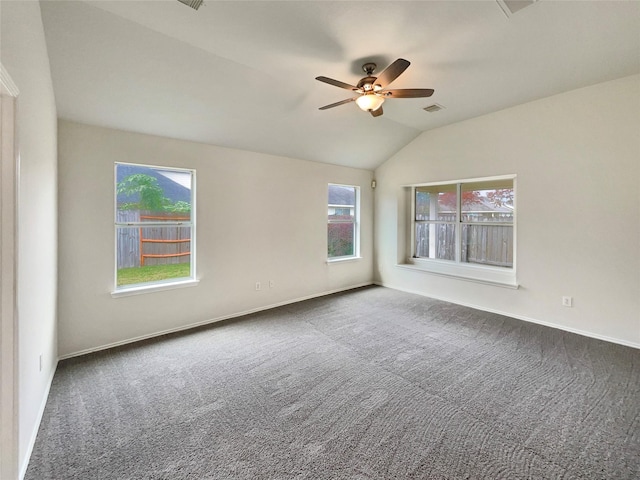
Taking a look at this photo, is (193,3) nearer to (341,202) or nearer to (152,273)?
(152,273)

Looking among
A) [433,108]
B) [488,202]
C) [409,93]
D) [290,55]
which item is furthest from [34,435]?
[488,202]

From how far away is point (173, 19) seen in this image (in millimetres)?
2145

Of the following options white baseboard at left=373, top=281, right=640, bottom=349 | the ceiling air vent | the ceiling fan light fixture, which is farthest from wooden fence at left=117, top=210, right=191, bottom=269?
white baseboard at left=373, top=281, right=640, bottom=349

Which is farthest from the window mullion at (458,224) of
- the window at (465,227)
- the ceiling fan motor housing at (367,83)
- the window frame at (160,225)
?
the window frame at (160,225)

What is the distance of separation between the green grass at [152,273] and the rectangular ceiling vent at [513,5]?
4113mm

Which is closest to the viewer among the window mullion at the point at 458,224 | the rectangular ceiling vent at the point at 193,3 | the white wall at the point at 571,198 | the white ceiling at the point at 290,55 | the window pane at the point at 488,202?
the rectangular ceiling vent at the point at 193,3

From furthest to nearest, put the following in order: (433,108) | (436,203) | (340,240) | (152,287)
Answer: (340,240) < (436,203) < (433,108) < (152,287)

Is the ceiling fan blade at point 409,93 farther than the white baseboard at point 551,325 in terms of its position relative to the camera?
No

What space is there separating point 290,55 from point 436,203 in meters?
3.78

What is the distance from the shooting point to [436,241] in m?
5.35

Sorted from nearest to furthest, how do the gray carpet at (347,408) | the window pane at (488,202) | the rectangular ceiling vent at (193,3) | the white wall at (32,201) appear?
the white wall at (32,201)
the gray carpet at (347,408)
the rectangular ceiling vent at (193,3)
the window pane at (488,202)

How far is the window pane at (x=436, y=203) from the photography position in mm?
5047

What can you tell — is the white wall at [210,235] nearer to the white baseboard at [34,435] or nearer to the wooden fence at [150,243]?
the wooden fence at [150,243]

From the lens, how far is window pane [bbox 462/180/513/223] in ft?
14.2
